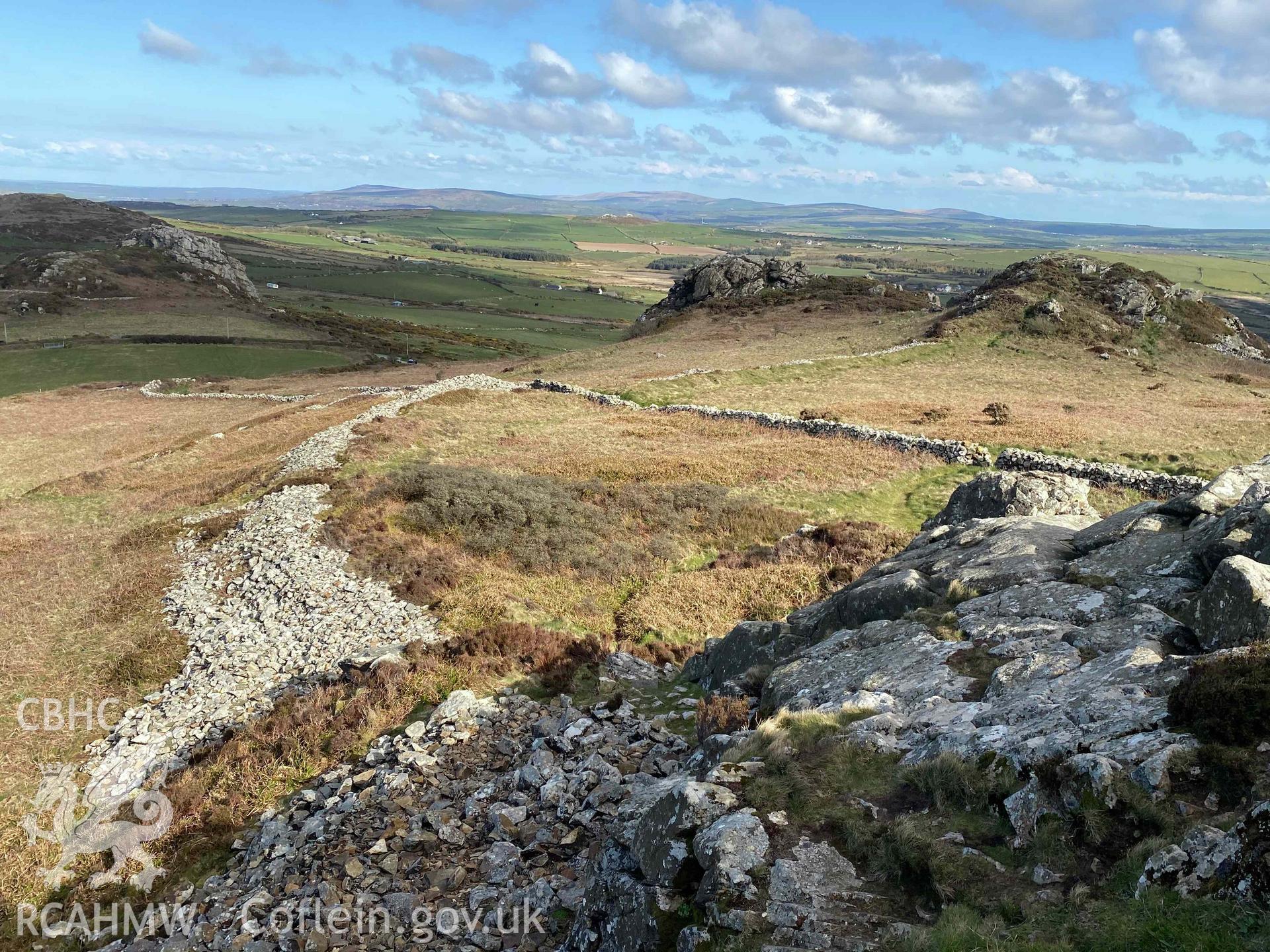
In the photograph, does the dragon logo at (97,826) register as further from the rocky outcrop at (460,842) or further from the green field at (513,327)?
the green field at (513,327)

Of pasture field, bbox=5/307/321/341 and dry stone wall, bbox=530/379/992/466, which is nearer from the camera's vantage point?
dry stone wall, bbox=530/379/992/466

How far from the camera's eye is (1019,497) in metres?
19.0

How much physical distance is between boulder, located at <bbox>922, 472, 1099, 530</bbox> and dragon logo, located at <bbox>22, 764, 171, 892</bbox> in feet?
63.3

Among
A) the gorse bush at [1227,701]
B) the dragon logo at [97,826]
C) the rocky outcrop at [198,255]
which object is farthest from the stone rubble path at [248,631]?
the rocky outcrop at [198,255]

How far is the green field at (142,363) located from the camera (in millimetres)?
76062

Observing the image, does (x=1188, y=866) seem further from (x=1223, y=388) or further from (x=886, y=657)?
(x=1223, y=388)

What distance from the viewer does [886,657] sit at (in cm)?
1191

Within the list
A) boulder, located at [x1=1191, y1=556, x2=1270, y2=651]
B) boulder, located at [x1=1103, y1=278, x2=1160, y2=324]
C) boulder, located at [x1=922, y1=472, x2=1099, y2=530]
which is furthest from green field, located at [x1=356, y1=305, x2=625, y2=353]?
boulder, located at [x1=1191, y1=556, x2=1270, y2=651]

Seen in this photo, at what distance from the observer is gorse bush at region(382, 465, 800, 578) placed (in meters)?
23.2

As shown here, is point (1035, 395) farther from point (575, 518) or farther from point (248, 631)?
point (248, 631)

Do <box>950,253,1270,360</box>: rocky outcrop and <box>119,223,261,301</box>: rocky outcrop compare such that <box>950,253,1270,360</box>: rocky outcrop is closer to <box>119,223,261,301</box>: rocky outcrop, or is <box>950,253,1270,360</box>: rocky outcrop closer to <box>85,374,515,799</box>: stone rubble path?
<box>85,374,515,799</box>: stone rubble path

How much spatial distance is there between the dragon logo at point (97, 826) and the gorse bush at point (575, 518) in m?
11.2

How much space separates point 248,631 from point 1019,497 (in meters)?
20.6

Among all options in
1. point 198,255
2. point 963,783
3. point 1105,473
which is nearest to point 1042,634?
point 963,783
